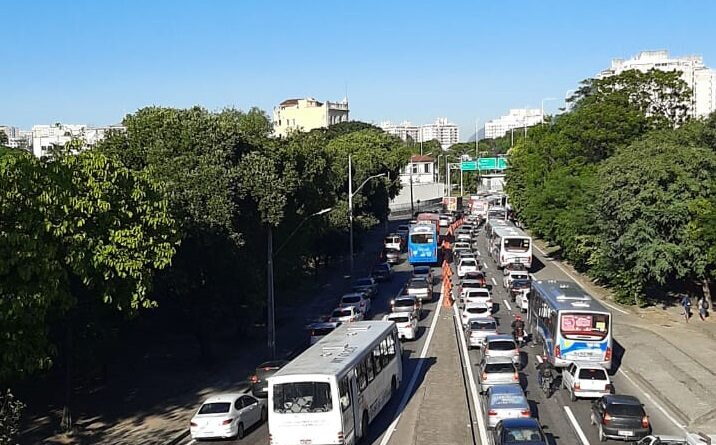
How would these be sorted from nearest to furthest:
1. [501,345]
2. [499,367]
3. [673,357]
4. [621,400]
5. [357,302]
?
[621,400] < [499,367] < [501,345] < [673,357] < [357,302]

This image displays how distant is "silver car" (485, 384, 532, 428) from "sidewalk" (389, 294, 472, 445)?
34.1 inches

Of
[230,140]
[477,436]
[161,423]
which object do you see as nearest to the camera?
[477,436]

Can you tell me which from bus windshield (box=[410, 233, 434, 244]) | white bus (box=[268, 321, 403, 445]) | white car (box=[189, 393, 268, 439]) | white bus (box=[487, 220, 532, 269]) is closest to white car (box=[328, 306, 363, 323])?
white car (box=[189, 393, 268, 439])

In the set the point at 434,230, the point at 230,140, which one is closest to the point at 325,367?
the point at 230,140

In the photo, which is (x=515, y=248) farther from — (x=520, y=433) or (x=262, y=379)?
(x=520, y=433)

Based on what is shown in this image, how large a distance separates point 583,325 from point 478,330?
22.8 ft

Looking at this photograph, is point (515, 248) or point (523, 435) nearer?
point (523, 435)

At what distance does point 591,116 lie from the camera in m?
64.1

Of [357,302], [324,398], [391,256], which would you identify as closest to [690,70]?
[391,256]

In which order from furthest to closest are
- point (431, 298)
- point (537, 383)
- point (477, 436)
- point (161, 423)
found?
1. point (431, 298)
2. point (537, 383)
3. point (161, 423)
4. point (477, 436)

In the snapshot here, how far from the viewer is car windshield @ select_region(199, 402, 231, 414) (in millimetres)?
22688

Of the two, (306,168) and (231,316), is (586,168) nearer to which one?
(306,168)

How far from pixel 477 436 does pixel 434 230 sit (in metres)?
42.5

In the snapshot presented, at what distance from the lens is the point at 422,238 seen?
63.2 m
